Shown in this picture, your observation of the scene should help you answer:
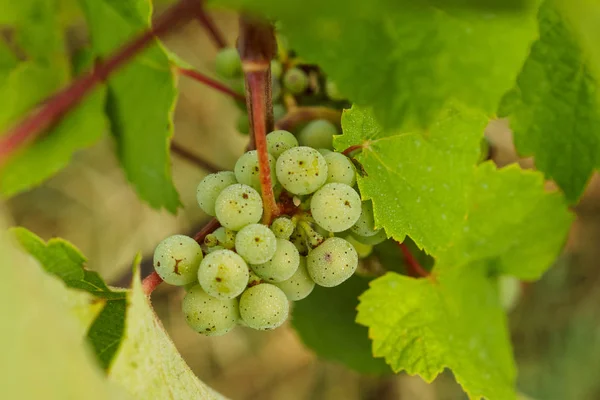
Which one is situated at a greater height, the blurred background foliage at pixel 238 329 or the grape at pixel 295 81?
the grape at pixel 295 81

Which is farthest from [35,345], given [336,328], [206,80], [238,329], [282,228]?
[238,329]

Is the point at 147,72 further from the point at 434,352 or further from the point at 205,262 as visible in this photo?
the point at 434,352

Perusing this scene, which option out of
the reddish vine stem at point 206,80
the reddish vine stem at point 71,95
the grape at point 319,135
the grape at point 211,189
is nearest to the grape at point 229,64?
the reddish vine stem at point 206,80

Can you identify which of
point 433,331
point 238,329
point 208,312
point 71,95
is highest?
point 71,95

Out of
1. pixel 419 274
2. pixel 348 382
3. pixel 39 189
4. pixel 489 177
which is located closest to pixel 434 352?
pixel 419 274

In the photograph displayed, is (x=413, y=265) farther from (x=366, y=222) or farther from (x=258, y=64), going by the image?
(x=258, y=64)

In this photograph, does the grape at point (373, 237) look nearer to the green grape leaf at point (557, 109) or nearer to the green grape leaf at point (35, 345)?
the green grape leaf at point (557, 109)
